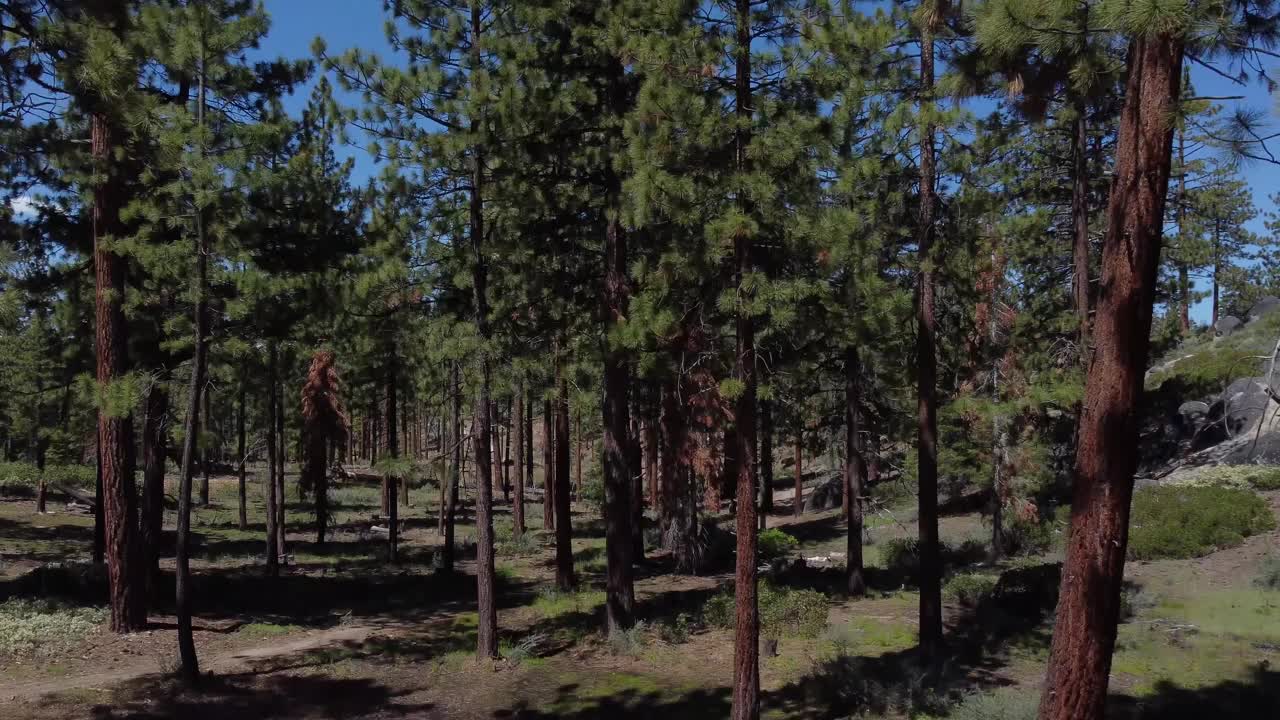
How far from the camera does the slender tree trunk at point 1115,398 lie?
6977mm

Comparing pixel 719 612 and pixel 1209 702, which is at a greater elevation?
pixel 1209 702

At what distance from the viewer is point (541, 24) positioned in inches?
562

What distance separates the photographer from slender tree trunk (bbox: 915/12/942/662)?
45.9 feet

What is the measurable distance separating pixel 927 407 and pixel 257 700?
11.7 m

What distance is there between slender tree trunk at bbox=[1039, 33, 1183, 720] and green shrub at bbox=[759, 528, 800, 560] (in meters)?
20.6

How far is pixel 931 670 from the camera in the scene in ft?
41.9

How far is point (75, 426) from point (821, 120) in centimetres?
4172

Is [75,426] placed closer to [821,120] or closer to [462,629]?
[462,629]

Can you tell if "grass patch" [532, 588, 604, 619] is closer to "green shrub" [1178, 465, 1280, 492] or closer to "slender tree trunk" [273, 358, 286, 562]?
"slender tree trunk" [273, 358, 286, 562]

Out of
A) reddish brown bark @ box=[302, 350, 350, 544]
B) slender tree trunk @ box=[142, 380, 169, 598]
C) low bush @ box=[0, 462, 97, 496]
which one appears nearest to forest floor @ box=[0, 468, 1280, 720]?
slender tree trunk @ box=[142, 380, 169, 598]

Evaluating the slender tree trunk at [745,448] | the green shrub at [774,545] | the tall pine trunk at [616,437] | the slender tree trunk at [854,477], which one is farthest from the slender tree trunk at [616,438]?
the green shrub at [774,545]

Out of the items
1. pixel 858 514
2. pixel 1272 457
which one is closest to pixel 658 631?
pixel 858 514

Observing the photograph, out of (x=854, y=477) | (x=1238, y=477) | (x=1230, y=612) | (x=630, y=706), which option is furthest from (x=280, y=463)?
(x=1238, y=477)

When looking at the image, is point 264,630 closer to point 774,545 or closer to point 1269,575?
point 774,545
